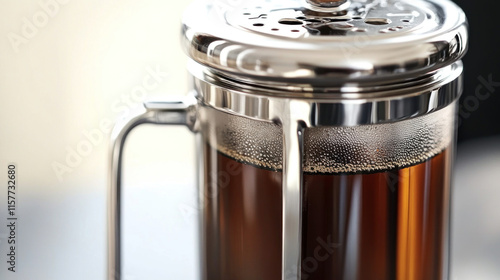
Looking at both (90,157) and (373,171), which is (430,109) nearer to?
(373,171)

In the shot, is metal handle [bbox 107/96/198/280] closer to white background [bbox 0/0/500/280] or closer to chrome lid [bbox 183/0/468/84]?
chrome lid [bbox 183/0/468/84]

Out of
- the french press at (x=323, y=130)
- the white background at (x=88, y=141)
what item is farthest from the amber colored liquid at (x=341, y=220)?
the white background at (x=88, y=141)

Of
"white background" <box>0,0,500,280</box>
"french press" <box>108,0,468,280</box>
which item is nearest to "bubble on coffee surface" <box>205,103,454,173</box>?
"french press" <box>108,0,468,280</box>

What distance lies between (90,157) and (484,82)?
→ 2.13ft

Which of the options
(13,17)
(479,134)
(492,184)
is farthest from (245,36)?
(479,134)

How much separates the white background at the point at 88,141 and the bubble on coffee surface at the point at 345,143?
1.08 ft

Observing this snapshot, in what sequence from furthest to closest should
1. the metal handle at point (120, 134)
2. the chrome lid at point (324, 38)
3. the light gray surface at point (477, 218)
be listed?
the light gray surface at point (477, 218)
the metal handle at point (120, 134)
the chrome lid at point (324, 38)

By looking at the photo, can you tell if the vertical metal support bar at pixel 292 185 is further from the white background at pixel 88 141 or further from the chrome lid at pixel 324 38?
the white background at pixel 88 141

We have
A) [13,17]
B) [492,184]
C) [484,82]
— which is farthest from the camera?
[484,82]

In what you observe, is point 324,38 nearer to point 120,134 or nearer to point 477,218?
point 120,134

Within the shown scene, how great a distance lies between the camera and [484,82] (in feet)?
3.73

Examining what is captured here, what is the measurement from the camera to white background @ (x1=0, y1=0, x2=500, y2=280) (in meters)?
0.91

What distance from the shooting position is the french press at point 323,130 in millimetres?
537

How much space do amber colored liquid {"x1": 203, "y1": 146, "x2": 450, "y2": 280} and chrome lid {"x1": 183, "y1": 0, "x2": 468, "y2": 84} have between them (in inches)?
3.8
